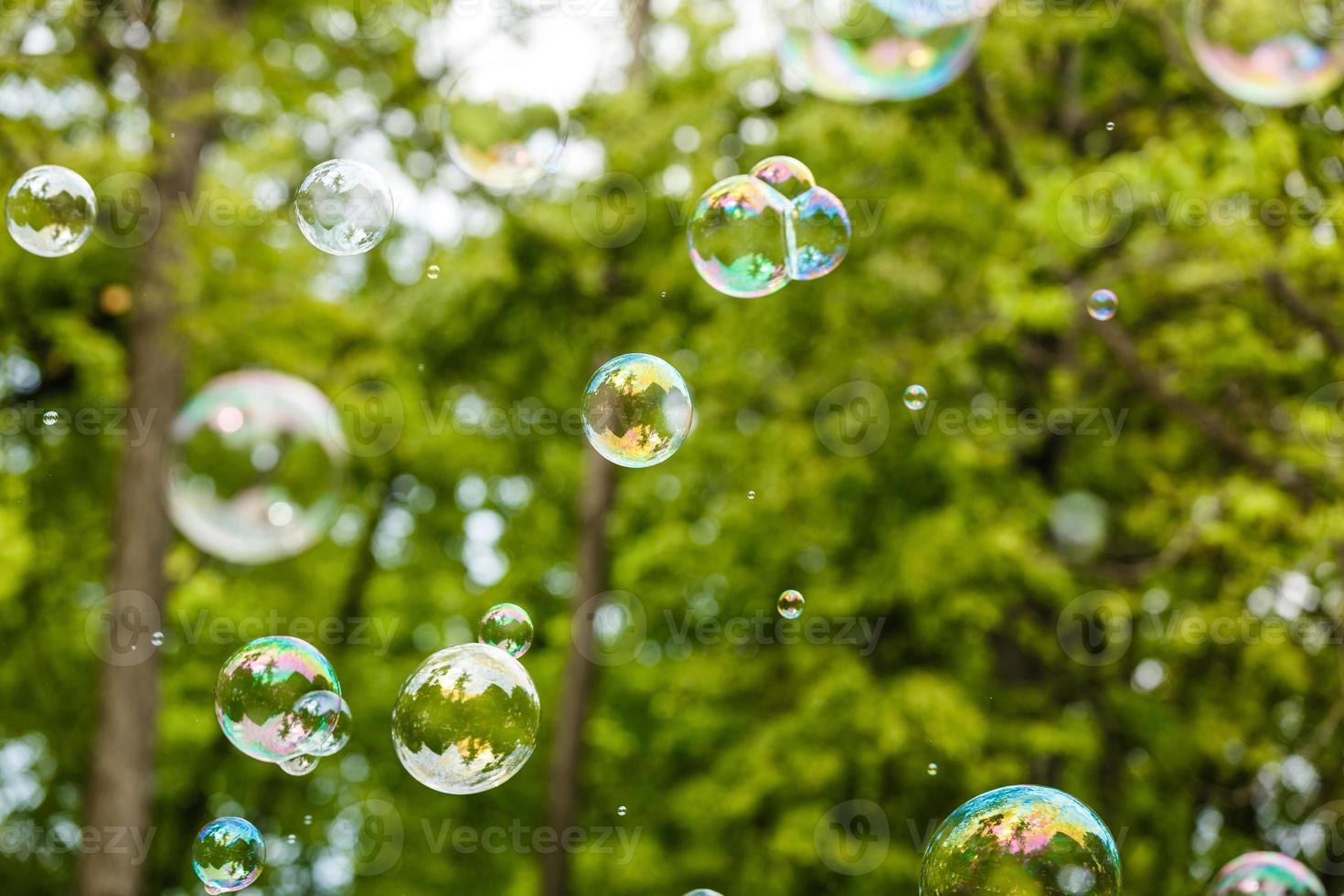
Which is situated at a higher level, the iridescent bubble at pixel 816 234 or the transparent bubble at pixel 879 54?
the transparent bubble at pixel 879 54

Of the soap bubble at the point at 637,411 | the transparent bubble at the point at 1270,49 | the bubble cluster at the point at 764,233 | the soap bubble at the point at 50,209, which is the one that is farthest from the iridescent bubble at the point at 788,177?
the soap bubble at the point at 50,209

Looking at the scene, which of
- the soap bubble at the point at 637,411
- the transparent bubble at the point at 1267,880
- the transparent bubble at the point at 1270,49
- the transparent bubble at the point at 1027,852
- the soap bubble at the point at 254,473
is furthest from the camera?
the soap bubble at the point at 254,473

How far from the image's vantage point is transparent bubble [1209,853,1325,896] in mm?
4730

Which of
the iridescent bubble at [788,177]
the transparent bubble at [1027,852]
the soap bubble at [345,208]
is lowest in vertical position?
the transparent bubble at [1027,852]

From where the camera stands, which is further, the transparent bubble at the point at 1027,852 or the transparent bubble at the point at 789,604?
the transparent bubble at the point at 789,604

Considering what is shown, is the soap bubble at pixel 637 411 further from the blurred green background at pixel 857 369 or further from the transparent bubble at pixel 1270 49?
the blurred green background at pixel 857 369

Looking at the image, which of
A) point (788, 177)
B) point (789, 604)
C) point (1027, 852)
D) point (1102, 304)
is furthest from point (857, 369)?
point (1027, 852)

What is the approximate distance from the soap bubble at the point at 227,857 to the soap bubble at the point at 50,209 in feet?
8.60

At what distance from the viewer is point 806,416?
880 centimetres

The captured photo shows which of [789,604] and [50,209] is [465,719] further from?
[50,209]

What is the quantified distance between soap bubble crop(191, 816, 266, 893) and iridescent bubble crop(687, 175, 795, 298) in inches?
111

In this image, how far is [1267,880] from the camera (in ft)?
15.6

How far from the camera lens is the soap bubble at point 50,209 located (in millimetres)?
5484

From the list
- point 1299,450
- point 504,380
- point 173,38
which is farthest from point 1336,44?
point 504,380
